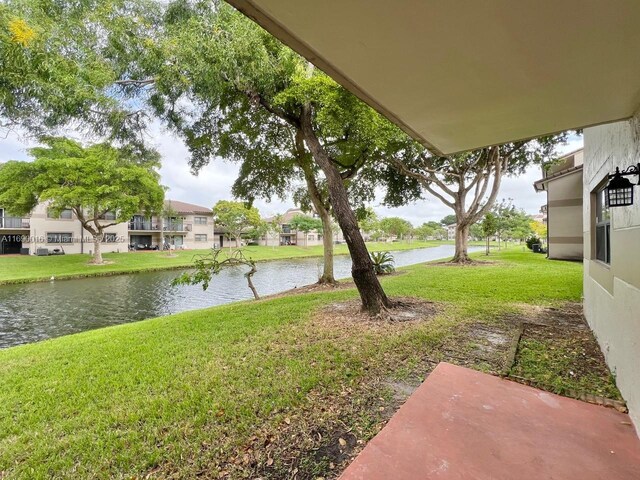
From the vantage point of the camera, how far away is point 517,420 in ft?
7.22

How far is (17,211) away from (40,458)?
73.9 feet

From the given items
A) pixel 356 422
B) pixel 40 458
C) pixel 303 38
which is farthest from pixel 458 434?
pixel 40 458

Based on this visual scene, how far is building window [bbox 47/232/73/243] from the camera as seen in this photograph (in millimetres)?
23620

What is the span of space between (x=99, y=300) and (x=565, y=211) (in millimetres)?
18372

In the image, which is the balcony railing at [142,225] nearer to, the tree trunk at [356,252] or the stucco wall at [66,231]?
the stucco wall at [66,231]

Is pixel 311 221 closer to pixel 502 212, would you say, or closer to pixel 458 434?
pixel 502 212

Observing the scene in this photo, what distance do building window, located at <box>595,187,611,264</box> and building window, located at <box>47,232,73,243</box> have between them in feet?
103

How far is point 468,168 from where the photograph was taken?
42.4ft

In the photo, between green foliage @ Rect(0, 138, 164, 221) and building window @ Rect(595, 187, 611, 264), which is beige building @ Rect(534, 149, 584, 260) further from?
green foliage @ Rect(0, 138, 164, 221)

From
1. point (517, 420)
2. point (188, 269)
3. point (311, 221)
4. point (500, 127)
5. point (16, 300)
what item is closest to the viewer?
point (517, 420)

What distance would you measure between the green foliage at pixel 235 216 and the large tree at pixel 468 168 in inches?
767

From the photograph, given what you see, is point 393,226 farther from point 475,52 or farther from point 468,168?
point 475,52

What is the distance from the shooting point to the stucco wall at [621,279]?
2213 mm

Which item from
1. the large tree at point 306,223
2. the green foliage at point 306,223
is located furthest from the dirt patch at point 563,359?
the green foliage at point 306,223
